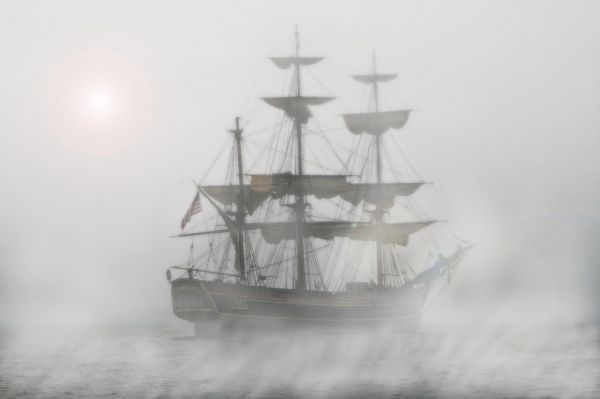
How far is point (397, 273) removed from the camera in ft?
305

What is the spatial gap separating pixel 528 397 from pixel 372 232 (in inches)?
1914

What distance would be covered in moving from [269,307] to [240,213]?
9.06 metres

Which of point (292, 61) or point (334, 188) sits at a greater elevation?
point (292, 61)

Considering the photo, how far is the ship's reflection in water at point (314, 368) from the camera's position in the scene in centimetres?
4922

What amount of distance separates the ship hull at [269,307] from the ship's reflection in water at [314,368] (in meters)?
1.31

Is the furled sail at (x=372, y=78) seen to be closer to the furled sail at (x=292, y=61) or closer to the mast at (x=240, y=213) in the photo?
the furled sail at (x=292, y=61)

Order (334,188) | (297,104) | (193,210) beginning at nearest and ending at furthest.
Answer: (193,210) < (297,104) < (334,188)

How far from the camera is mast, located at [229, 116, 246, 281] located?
80.9 m

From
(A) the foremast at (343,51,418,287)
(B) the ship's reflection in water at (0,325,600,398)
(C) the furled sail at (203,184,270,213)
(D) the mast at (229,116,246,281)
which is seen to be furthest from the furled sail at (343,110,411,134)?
(B) the ship's reflection in water at (0,325,600,398)

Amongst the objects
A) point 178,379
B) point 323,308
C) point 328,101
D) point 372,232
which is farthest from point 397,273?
point 178,379

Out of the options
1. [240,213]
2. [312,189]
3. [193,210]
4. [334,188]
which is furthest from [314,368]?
[334,188]

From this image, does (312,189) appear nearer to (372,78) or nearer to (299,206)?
(299,206)

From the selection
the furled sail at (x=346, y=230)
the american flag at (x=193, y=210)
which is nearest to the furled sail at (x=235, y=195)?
the furled sail at (x=346, y=230)

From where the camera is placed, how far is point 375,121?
9262 centimetres
